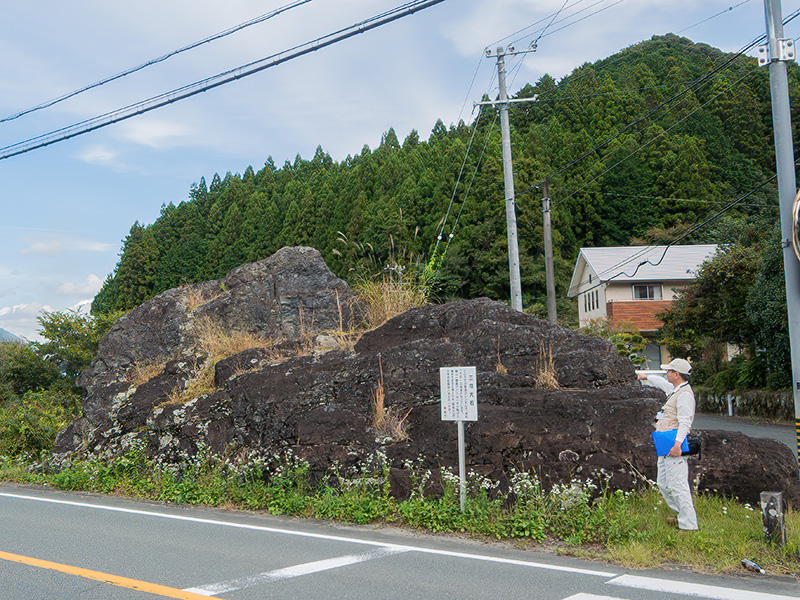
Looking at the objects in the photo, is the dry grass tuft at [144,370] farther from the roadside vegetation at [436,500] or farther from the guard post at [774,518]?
the guard post at [774,518]

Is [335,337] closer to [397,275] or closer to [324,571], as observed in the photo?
[397,275]

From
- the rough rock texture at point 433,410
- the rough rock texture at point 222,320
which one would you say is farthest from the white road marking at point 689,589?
the rough rock texture at point 222,320

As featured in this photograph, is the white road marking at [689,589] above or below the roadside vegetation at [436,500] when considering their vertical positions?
below

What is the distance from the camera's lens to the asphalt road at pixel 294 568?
19.1 ft

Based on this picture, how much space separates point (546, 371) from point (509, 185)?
9.04 meters

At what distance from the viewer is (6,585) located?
6.18m

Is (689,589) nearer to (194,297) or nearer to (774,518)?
(774,518)

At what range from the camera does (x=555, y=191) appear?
52.1 m

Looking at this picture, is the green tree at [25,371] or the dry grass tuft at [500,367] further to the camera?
the green tree at [25,371]

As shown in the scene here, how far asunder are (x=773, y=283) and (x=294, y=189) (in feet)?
163

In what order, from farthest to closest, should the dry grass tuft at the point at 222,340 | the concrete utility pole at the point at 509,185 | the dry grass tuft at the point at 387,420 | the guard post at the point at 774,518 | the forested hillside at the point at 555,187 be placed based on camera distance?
the forested hillside at the point at 555,187, the concrete utility pole at the point at 509,185, the dry grass tuft at the point at 222,340, the dry grass tuft at the point at 387,420, the guard post at the point at 774,518

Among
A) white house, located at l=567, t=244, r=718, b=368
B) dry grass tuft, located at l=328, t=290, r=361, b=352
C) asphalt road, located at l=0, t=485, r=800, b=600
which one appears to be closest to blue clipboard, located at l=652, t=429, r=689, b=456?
asphalt road, located at l=0, t=485, r=800, b=600

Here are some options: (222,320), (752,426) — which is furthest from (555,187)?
(222,320)

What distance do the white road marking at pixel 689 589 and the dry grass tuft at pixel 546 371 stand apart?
12.2 ft
